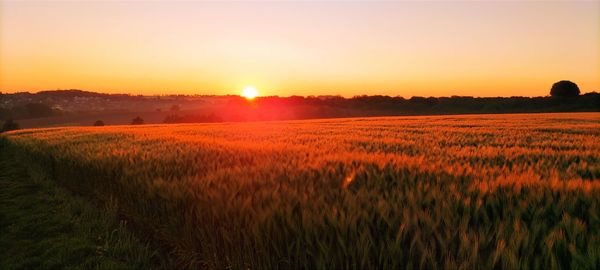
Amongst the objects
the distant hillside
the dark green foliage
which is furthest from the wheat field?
the distant hillside

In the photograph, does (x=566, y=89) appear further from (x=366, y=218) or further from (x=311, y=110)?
(x=366, y=218)

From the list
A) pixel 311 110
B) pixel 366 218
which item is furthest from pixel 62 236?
pixel 311 110

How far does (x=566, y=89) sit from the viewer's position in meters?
88.7

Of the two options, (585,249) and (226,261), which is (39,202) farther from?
(585,249)

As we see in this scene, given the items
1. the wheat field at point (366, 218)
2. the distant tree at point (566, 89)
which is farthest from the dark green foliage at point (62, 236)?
the distant tree at point (566, 89)

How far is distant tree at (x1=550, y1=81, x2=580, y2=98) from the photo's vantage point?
88075mm

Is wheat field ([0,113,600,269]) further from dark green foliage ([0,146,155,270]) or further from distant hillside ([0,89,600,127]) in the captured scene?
distant hillside ([0,89,600,127])

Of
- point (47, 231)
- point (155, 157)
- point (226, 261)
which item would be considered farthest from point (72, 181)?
point (226, 261)

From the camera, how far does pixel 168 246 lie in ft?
14.4

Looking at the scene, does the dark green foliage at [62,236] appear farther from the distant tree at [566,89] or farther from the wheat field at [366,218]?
the distant tree at [566,89]

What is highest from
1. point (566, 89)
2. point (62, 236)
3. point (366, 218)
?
point (566, 89)

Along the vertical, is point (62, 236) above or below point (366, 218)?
below

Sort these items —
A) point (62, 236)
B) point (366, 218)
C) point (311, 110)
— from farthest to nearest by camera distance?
point (311, 110)
point (62, 236)
point (366, 218)

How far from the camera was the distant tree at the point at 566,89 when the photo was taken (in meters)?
88.1
